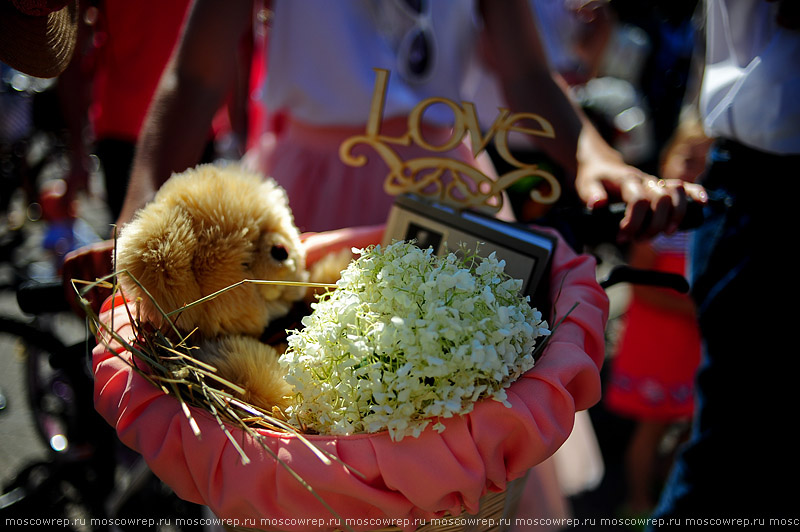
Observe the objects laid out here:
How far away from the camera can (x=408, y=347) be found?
667mm

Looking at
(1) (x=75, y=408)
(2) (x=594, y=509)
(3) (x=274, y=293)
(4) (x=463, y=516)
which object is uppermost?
(3) (x=274, y=293)

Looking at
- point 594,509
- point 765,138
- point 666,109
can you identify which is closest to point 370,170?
point 765,138

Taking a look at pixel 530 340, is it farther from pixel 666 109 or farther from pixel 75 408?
pixel 666 109

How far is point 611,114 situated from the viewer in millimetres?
4133

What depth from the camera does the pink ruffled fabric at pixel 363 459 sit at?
0.65m

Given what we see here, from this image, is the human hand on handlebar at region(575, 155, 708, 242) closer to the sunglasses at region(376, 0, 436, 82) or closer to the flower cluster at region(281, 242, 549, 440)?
the flower cluster at region(281, 242, 549, 440)

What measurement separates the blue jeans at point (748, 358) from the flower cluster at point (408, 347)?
77 cm

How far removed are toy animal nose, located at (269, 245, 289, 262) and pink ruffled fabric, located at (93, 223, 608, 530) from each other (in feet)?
0.91

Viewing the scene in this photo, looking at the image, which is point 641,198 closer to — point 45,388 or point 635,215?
point 635,215

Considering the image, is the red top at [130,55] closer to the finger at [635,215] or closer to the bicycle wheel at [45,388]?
the bicycle wheel at [45,388]

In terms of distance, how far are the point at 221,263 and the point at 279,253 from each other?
4.0 inches

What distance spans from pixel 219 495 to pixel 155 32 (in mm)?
1907

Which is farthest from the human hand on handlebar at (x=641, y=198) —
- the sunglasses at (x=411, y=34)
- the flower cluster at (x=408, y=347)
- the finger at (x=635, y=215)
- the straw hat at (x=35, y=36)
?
the straw hat at (x=35, y=36)

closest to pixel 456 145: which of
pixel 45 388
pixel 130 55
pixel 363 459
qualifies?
pixel 363 459
